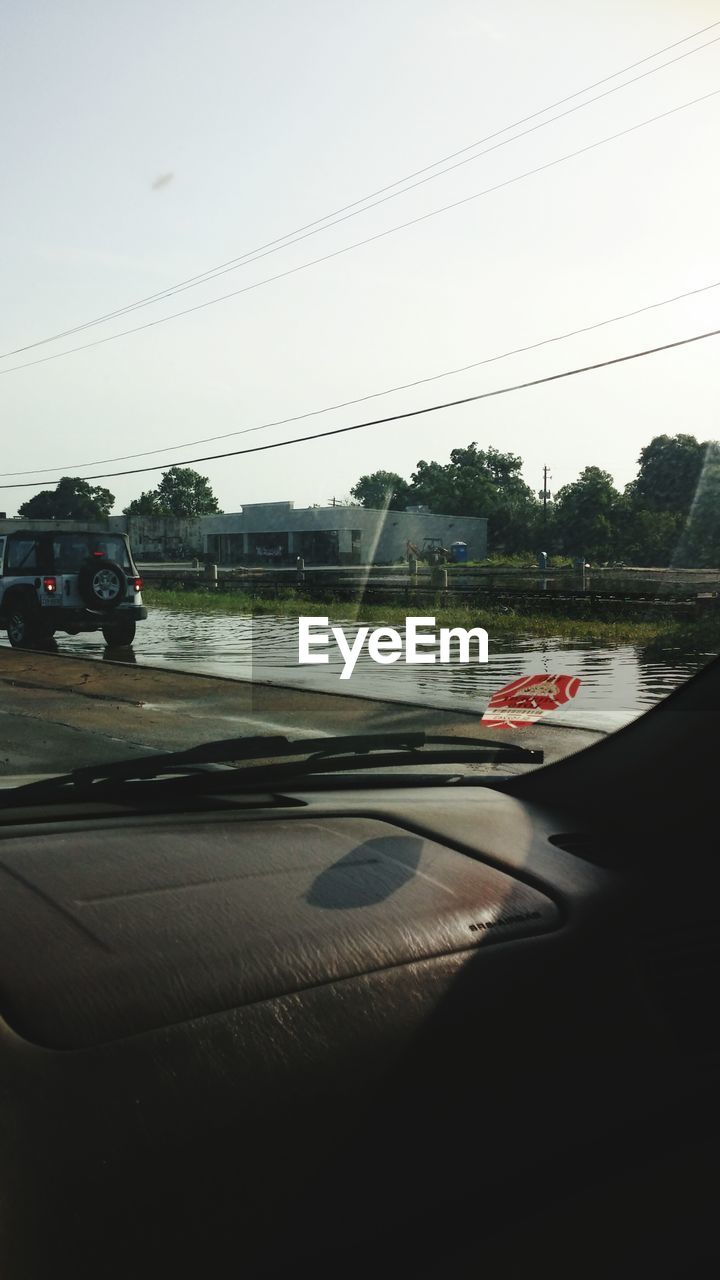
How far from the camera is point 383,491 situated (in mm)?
5652

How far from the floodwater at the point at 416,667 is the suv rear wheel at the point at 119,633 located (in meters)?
0.21

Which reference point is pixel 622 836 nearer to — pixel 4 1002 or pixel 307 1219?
pixel 307 1219

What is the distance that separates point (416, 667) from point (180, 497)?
4851 mm

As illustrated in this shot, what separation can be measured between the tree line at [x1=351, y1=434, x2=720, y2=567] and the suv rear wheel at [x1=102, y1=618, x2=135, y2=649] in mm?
9422

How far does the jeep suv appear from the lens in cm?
1498

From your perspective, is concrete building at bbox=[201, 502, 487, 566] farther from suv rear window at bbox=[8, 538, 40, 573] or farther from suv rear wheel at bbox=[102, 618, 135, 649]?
suv rear window at bbox=[8, 538, 40, 573]

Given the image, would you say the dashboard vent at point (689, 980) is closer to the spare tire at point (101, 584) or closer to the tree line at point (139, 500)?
the tree line at point (139, 500)

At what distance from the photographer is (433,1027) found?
6.23 ft

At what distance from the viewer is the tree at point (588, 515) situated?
14.9 feet

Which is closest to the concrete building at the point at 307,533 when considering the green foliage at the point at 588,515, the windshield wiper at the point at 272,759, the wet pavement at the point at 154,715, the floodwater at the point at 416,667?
the green foliage at the point at 588,515

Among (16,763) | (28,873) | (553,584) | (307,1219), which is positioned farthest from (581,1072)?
(16,763)

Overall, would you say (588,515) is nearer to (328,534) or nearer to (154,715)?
(328,534)

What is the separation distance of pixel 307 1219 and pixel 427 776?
145 cm

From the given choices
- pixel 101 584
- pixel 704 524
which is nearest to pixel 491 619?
pixel 704 524
